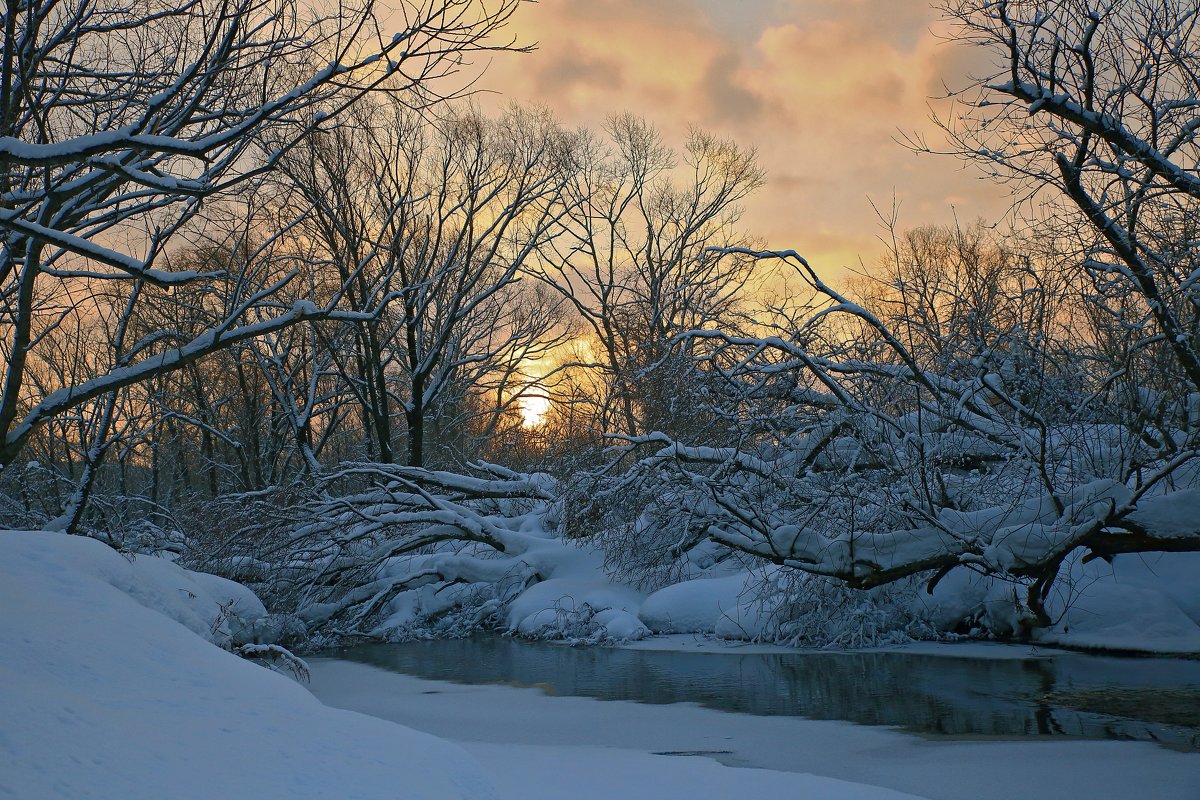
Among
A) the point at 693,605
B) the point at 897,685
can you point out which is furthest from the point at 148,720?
the point at 693,605

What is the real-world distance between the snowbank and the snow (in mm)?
1579

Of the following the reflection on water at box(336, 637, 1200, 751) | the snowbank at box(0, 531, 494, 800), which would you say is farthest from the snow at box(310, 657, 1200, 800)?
the snowbank at box(0, 531, 494, 800)

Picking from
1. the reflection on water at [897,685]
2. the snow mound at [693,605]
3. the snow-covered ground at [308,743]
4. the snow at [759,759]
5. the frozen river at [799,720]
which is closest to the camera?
the snow-covered ground at [308,743]

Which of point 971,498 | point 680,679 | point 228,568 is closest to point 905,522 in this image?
point 971,498

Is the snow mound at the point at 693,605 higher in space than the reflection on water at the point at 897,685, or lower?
higher

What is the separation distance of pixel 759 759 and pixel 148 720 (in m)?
4.59

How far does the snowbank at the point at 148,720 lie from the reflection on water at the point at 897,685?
5.15 metres

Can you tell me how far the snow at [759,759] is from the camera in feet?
18.3

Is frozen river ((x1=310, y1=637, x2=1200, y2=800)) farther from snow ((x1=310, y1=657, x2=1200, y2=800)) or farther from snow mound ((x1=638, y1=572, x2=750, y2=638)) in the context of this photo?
snow mound ((x1=638, y1=572, x2=750, y2=638))

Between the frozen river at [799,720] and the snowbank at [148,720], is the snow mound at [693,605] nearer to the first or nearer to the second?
the frozen river at [799,720]

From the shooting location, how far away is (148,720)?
3.13 metres

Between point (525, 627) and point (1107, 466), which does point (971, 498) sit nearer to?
point (1107, 466)

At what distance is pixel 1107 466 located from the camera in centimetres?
904

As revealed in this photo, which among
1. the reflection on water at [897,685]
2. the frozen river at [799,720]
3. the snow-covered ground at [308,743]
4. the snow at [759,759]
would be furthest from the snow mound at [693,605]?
the snow-covered ground at [308,743]
